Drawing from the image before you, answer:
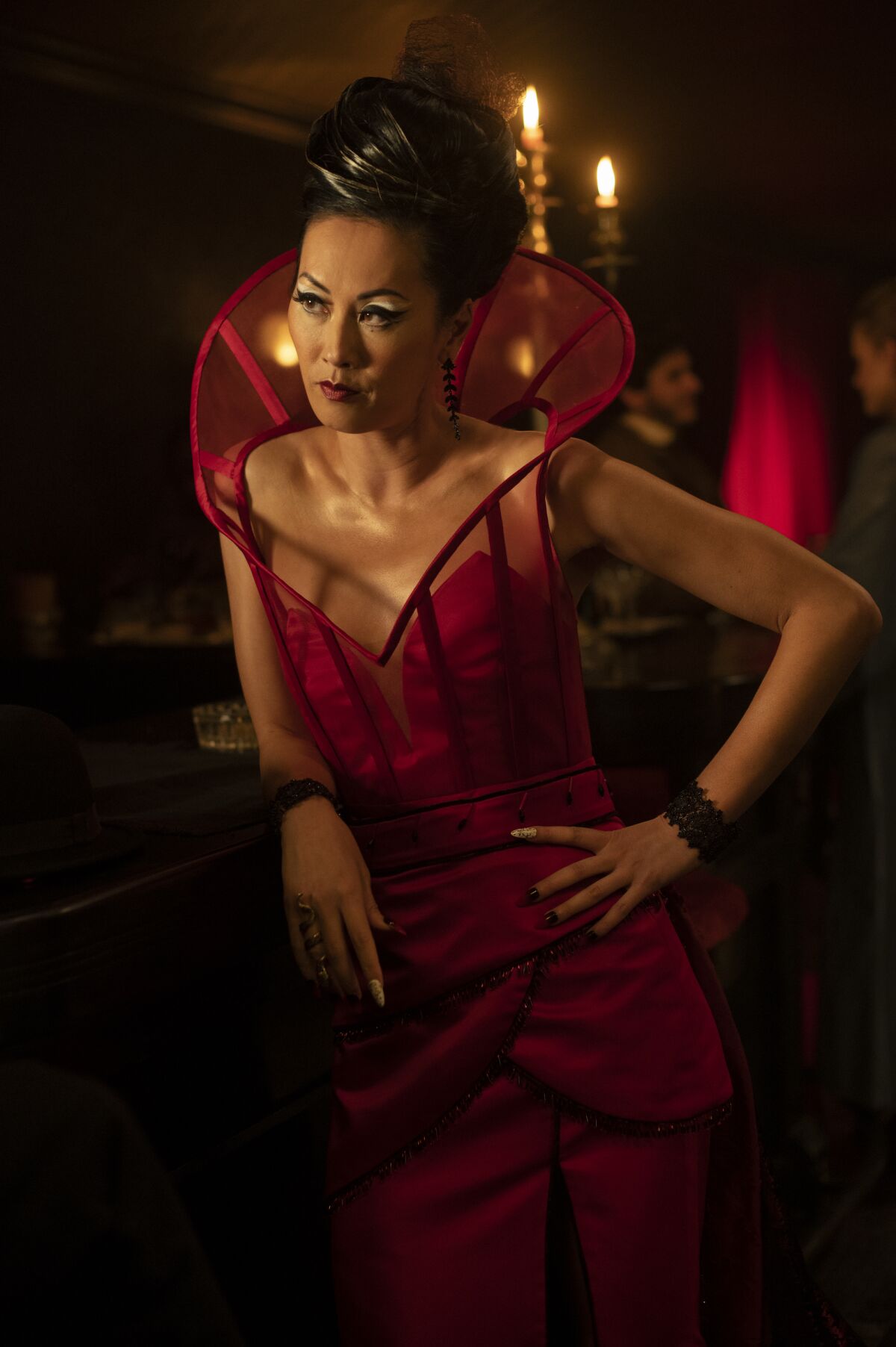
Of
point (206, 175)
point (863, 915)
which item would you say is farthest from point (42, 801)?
point (206, 175)

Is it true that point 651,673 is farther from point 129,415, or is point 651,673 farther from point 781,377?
point 781,377

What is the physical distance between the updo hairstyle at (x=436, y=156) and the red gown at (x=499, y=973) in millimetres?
134

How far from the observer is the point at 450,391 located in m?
1.10

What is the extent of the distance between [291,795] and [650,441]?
338cm

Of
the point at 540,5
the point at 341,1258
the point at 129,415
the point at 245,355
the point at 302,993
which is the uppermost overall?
the point at 540,5

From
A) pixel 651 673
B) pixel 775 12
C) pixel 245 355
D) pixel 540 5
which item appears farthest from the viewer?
pixel 651 673

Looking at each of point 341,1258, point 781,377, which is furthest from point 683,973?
point 781,377

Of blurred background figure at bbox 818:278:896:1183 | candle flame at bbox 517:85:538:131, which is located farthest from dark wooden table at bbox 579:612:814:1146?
candle flame at bbox 517:85:538:131

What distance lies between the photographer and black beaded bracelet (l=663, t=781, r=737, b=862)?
1062 millimetres

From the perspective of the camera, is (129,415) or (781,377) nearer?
(129,415)

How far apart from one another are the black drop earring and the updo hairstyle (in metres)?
0.06

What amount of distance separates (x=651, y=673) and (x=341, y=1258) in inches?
54.2

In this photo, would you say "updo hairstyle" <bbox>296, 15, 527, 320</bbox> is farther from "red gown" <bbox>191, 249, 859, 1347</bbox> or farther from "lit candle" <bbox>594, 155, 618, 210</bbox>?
"lit candle" <bbox>594, 155, 618, 210</bbox>

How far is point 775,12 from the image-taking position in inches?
79.8
